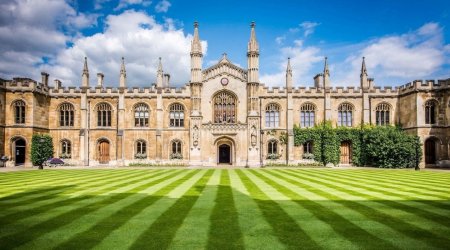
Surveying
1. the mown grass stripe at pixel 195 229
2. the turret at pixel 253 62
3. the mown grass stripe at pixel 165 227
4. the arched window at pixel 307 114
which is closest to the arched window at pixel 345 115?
the arched window at pixel 307 114

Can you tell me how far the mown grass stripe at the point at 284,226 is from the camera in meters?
5.96

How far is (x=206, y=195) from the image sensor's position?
→ 11.5m

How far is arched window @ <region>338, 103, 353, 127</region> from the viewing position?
3703 cm

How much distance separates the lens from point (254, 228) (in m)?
7.01

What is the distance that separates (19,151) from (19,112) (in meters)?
4.38

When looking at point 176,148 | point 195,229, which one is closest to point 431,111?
point 176,148

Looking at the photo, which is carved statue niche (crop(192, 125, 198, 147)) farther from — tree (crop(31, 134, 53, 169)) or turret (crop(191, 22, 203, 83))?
tree (crop(31, 134, 53, 169))

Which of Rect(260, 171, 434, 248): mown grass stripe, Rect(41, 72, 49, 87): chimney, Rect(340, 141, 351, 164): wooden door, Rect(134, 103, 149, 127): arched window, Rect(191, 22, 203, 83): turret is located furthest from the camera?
Rect(41, 72, 49, 87): chimney

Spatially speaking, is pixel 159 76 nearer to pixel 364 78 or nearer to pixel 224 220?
pixel 364 78

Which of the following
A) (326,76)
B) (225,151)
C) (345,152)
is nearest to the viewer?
(326,76)

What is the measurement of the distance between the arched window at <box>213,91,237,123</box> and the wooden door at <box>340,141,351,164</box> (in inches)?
529

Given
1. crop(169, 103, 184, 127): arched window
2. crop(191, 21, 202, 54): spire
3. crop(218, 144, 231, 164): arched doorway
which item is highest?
crop(191, 21, 202, 54): spire

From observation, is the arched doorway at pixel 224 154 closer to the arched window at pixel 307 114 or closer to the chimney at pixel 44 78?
the arched window at pixel 307 114

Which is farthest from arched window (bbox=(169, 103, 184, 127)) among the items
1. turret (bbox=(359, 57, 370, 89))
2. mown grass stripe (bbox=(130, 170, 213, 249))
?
mown grass stripe (bbox=(130, 170, 213, 249))
